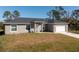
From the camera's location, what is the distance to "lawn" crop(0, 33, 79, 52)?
8.36 metres

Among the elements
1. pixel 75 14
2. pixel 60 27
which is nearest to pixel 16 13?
pixel 60 27

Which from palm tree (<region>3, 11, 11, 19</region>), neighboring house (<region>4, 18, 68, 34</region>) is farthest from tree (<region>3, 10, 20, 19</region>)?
neighboring house (<region>4, 18, 68, 34</region>)

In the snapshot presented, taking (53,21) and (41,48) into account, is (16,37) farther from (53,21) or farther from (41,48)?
(53,21)

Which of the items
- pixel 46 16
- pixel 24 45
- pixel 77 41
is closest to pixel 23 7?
pixel 46 16

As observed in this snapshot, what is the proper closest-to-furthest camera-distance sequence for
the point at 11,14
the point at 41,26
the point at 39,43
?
the point at 39,43 → the point at 11,14 → the point at 41,26

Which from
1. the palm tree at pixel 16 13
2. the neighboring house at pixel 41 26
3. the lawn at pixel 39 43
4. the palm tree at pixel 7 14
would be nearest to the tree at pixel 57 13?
the neighboring house at pixel 41 26

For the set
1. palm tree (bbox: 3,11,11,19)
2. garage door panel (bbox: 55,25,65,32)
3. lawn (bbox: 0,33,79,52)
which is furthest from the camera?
garage door panel (bbox: 55,25,65,32)

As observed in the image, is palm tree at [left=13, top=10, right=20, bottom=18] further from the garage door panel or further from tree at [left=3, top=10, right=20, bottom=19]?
the garage door panel

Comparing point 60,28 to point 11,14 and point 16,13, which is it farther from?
point 11,14

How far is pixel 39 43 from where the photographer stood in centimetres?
850

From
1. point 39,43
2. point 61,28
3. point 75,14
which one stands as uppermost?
point 75,14

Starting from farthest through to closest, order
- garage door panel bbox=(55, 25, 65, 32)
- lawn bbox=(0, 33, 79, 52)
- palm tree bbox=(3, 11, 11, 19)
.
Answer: garage door panel bbox=(55, 25, 65, 32)
palm tree bbox=(3, 11, 11, 19)
lawn bbox=(0, 33, 79, 52)

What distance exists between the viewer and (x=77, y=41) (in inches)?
338
